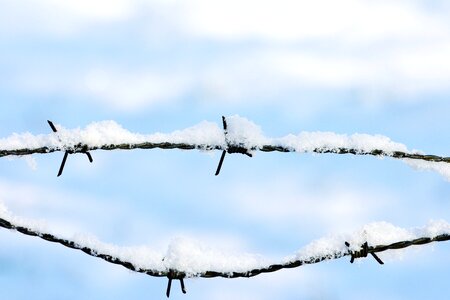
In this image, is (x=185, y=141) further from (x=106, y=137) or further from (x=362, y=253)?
(x=362, y=253)

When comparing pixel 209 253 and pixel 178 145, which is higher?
pixel 178 145

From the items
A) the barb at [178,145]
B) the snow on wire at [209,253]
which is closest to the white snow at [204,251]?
the snow on wire at [209,253]

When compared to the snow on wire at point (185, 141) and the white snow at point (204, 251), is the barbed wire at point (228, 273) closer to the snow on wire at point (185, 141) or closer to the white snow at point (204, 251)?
the white snow at point (204, 251)

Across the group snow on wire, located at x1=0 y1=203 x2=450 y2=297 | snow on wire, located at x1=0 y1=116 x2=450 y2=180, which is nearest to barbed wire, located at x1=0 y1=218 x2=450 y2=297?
snow on wire, located at x1=0 y1=203 x2=450 y2=297

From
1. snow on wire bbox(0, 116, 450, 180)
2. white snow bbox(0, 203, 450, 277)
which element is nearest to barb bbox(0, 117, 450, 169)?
snow on wire bbox(0, 116, 450, 180)

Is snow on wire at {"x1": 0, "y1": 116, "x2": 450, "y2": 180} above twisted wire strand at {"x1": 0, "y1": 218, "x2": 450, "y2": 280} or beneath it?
above

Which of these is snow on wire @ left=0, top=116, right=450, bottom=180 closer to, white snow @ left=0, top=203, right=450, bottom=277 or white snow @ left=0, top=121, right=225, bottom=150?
white snow @ left=0, top=121, right=225, bottom=150

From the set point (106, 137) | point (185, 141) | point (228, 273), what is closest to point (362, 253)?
point (228, 273)
